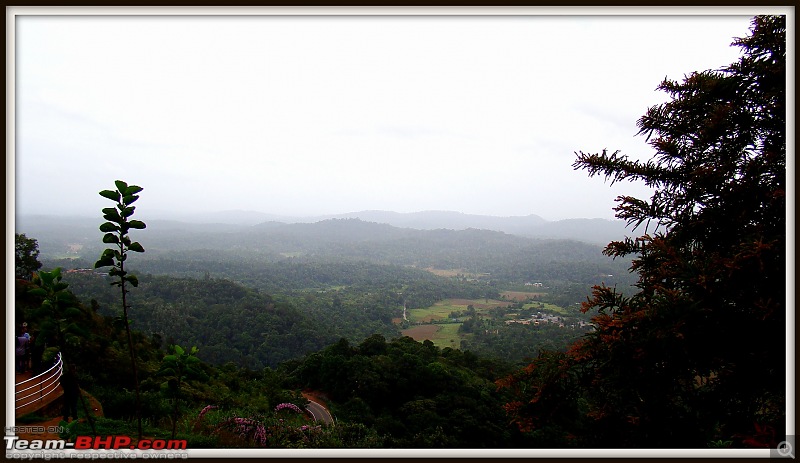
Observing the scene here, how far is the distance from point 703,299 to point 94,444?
4.43 metres

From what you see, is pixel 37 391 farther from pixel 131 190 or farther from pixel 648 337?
pixel 648 337

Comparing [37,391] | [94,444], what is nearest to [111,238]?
[94,444]

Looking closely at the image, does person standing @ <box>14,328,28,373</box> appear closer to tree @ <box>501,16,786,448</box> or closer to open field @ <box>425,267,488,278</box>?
tree @ <box>501,16,786,448</box>

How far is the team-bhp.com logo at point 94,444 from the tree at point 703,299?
276 cm

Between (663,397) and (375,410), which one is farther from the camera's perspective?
(375,410)

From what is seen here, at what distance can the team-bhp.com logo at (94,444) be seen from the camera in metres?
2.74

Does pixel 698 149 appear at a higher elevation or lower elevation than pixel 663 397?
higher

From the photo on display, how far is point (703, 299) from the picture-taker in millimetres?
2055

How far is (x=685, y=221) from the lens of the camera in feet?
8.46

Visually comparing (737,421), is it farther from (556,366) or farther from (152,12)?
(152,12)

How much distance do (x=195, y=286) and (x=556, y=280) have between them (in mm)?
72468

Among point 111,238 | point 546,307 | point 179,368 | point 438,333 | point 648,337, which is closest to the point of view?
point 648,337

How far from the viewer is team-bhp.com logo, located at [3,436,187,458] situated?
8.98 ft


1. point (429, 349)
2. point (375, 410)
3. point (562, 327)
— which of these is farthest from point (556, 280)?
point (375, 410)
